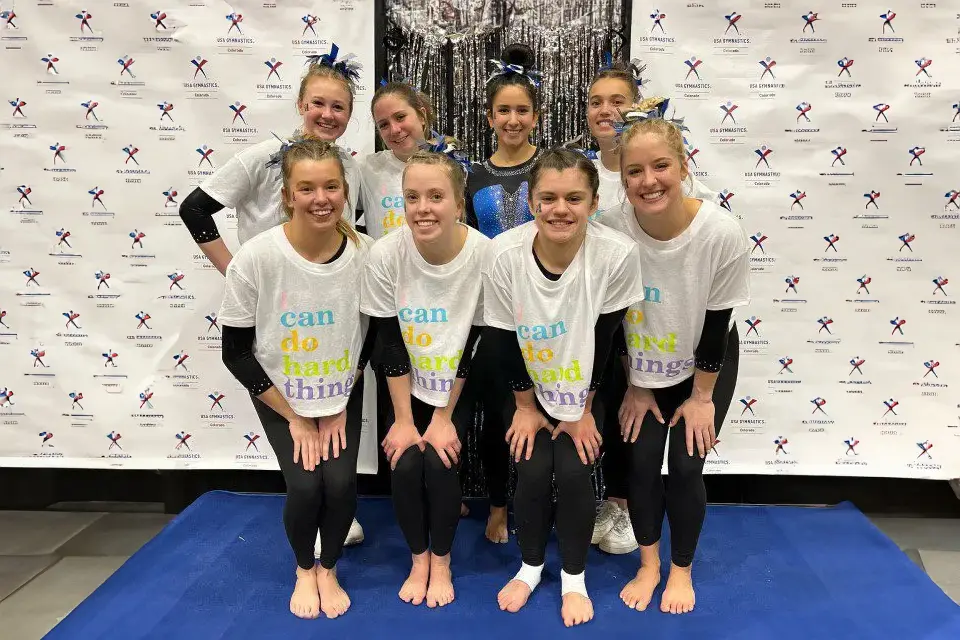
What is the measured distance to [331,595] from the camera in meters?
1.67

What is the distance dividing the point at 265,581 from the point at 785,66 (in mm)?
2630

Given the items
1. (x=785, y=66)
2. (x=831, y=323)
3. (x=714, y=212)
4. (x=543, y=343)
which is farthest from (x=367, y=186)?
(x=831, y=323)

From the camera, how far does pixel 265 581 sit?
1.81m

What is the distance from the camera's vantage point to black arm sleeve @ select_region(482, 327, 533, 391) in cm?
161

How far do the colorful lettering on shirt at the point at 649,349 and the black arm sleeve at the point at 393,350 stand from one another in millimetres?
654

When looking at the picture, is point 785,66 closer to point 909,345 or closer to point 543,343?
point 909,345

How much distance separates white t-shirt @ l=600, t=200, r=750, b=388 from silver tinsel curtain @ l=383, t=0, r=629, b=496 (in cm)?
79

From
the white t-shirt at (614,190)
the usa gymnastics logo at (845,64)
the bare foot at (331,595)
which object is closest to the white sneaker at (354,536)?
the bare foot at (331,595)

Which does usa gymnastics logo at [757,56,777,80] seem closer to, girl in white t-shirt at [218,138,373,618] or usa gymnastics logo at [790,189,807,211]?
usa gymnastics logo at [790,189,807,211]

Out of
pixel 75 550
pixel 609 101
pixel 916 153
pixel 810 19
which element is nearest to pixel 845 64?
pixel 810 19

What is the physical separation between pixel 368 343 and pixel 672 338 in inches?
35.1

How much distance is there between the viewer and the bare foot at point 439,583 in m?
1.67

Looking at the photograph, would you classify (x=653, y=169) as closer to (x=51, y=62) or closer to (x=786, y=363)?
(x=786, y=363)

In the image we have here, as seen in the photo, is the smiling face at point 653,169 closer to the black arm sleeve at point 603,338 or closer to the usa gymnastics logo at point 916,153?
the black arm sleeve at point 603,338
